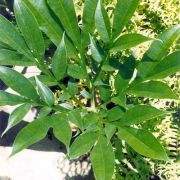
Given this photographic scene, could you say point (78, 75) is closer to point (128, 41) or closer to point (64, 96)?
point (64, 96)

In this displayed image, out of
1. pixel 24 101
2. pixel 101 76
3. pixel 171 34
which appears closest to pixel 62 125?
pixel 24 101

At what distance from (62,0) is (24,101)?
0.85ft

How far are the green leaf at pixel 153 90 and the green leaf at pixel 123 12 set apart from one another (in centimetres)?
14

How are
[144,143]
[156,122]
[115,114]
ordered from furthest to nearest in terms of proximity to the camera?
[156,122] < [115,114] < [144,143]

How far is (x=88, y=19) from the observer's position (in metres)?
0.91

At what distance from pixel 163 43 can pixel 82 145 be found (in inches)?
11.8

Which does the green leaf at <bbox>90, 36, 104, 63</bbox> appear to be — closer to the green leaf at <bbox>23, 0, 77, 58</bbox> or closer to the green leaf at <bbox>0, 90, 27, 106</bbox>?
the green leaf at <bbox>23, 0, 77, 58</bbox>

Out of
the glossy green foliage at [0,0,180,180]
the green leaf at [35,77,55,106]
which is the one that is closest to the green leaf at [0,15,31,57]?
the glossy green foliage at [0,0,180,180]

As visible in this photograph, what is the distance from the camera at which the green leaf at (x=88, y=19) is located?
35.0 inches

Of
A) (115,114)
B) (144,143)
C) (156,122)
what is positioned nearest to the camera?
(144,143)

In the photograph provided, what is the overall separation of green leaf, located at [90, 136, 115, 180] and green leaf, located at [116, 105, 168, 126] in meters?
0.07

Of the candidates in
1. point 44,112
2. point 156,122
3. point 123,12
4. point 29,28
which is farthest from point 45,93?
point 156,122

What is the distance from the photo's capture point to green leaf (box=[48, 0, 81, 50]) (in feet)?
2.87

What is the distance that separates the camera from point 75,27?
36.0 inches
